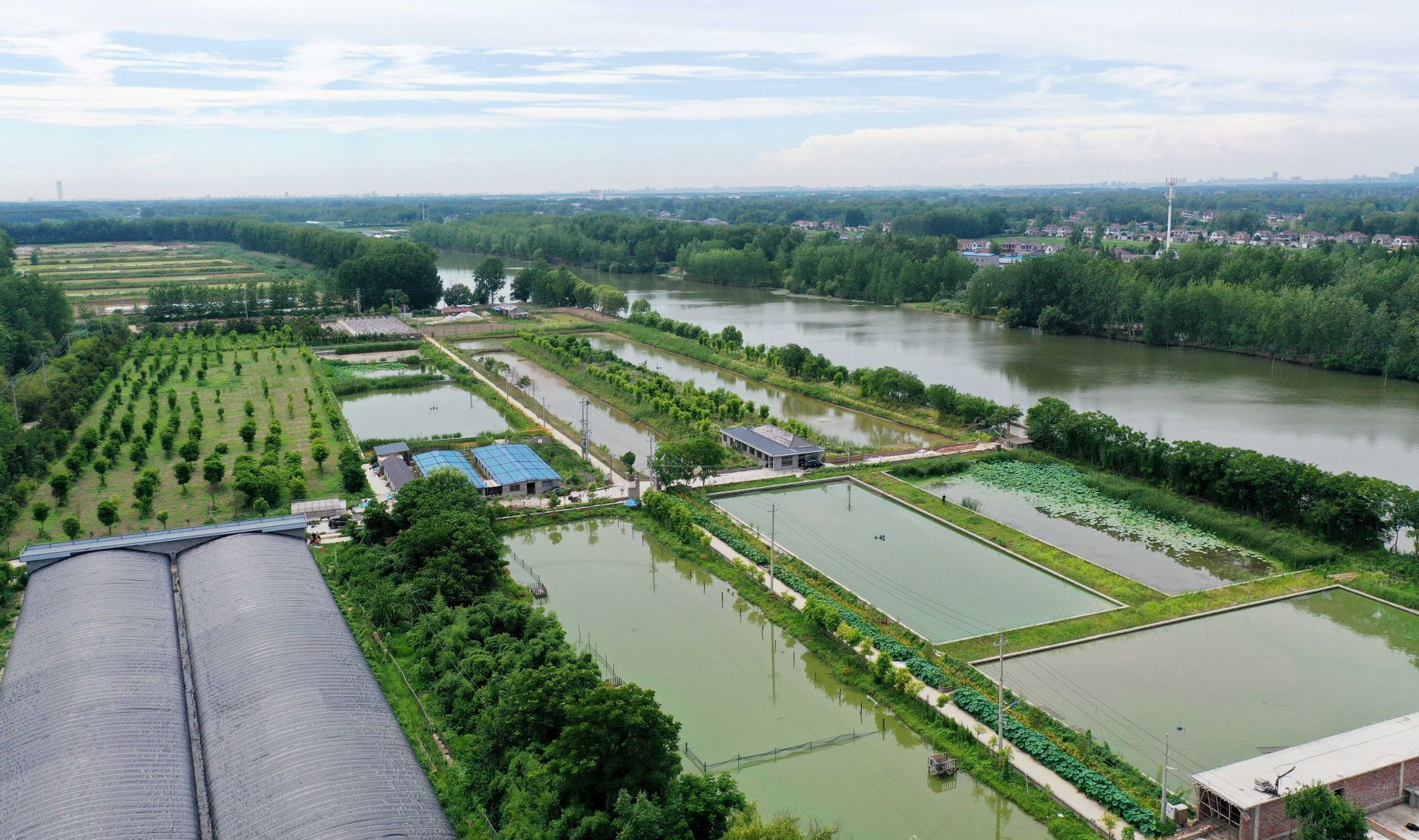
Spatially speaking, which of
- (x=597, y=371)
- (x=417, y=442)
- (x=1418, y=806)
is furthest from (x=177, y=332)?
(x=1418, y=806)

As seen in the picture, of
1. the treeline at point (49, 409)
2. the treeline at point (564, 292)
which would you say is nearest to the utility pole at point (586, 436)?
the treeline at point (49, 409)

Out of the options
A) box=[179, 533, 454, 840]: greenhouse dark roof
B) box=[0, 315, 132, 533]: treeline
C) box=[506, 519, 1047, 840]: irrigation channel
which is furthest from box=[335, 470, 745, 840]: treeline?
box=[0, 315, 132, 533]: treeline

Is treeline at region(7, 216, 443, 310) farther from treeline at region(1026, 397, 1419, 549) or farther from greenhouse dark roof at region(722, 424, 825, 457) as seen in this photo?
treeline at region(1026, 397, 1419, 549)

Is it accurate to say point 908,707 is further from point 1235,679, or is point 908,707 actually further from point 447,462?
point 447,462

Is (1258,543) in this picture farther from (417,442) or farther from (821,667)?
(417,442)

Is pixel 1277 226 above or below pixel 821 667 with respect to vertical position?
above

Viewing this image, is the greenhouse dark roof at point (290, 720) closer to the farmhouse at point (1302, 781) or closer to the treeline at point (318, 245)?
the farmhouse at point (1302, 781)

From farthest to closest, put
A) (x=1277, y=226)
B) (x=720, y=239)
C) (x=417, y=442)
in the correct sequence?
(x=1277, y=226) < (x=720, y=239) < (x=417, y=442)
